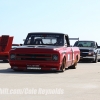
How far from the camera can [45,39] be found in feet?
54.6

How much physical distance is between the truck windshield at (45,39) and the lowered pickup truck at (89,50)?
968 cm

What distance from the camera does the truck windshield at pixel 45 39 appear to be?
1649 centimetres

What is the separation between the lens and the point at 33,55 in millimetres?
14961

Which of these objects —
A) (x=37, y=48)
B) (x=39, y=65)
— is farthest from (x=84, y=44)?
(x=39, y=65)

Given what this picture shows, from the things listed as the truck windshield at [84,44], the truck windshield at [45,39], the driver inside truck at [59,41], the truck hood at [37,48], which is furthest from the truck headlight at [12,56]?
the truck windshield at [84,44]

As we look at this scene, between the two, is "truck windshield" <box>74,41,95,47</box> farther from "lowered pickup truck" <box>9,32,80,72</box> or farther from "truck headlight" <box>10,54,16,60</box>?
"truck headlight" <box>10,54,16,60</box>

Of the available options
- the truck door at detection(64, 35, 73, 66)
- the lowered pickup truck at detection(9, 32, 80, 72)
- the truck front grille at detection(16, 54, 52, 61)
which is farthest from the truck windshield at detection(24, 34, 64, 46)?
the truck front grille at detection(16, 54, 52, 61)

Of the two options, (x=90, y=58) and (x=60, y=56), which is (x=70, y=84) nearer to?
(x=60, y=56)

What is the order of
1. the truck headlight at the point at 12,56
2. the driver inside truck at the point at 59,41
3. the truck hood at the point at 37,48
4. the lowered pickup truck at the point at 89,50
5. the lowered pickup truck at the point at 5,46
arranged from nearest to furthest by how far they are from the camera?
the truck hood at the point at 37,48, the truck headlight at the point at 12,56, the driver inside truck at the point at 59,41, the lowered pickup truck at the point at 5,46, the lowered pickup truck at the point at 89,50

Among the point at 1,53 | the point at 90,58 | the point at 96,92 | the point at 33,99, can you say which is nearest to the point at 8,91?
the point at 33,99

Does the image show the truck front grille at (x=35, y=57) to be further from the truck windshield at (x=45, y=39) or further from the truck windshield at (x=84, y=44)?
the truck windshield at (x=84, y=44)

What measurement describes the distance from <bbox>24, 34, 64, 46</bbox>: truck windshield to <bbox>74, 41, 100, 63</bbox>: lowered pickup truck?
31.8ft

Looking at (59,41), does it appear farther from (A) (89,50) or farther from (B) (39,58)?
(A) (89,50)

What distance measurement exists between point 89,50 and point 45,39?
32.7ft
